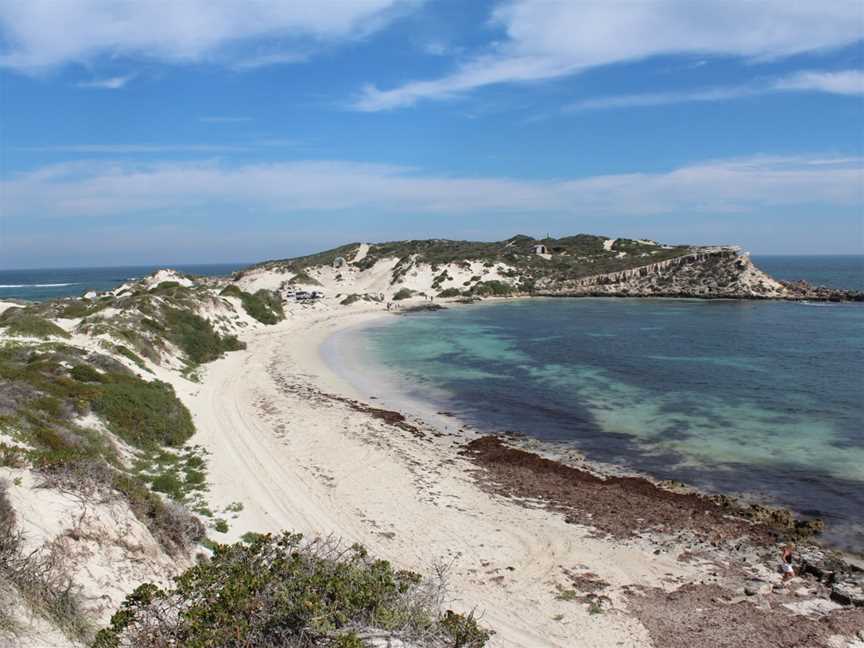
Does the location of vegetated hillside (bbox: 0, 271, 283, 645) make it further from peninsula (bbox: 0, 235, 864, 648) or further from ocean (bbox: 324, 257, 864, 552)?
ocean (bbox: 324, 257, 864, 552)

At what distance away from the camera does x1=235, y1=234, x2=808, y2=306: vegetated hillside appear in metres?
80.8

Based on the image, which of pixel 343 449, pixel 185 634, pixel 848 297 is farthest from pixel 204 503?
pixel 848 297

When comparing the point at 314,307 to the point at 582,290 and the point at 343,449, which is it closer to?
the point at 582,290

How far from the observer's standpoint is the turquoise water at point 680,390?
56.6ft

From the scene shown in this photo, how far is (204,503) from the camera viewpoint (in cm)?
1343

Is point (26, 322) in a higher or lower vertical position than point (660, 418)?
higher

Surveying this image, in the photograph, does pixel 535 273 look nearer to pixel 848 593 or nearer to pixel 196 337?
pixel 196 337

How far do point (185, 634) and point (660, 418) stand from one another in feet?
68.5

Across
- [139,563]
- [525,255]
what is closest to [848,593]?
[139,563]

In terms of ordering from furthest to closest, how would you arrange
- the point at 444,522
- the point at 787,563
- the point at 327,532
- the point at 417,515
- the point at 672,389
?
the point at 672,389 → the point at 417,515 → the point at 444,522 → the point at 327,532 → the point at 787,563

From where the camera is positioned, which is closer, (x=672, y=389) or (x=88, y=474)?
(x=88, y=474)

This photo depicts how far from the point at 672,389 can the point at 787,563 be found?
16.9 metres

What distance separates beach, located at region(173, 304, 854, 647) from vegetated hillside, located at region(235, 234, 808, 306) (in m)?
53.6

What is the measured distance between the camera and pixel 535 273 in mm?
93000
